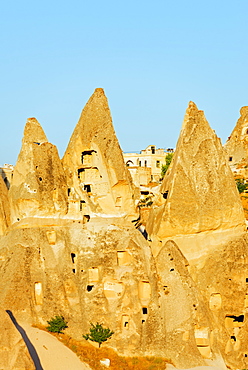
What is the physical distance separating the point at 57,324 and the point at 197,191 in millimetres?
7954

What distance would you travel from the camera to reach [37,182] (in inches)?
1151

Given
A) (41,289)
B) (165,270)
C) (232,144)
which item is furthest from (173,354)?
(232,144)

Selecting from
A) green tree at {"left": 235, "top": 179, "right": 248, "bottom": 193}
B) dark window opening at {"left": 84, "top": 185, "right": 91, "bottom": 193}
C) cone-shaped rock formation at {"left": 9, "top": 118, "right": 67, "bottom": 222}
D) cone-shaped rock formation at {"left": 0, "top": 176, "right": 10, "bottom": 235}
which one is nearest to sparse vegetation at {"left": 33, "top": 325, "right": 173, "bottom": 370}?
cone-shaped rock formation at {"left": 9, "top": 118, "right": 67, "bottom": 222}

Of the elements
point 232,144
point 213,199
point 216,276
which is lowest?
point 216,276

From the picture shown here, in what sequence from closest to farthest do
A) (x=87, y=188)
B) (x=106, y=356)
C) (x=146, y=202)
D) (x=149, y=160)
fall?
(x=106, y=356)
(x=87, y=188)
(x=146, y=202)
(x=149, y=160)

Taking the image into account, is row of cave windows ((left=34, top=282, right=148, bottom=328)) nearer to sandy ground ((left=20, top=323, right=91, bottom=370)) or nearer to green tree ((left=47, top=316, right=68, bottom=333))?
green tree ((left=47, top=316, right=68, bottom=333))

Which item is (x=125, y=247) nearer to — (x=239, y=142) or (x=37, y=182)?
(x=37, y=182)

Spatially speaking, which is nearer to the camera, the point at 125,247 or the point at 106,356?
the point at 106,356

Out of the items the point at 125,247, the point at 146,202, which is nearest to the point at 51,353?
the point at 125,247

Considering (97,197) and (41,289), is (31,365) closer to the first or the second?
(41,289)

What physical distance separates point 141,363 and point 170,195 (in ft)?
23.5

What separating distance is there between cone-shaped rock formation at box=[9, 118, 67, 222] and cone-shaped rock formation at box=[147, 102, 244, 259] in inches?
169

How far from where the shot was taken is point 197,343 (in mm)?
27406

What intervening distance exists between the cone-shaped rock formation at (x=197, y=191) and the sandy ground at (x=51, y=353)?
22.2 feet
